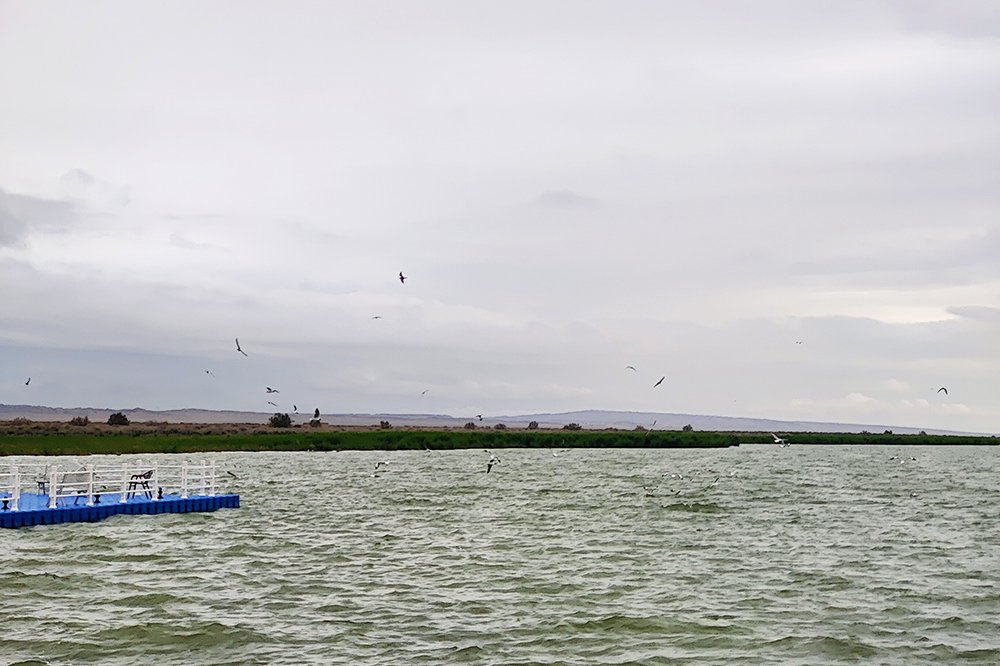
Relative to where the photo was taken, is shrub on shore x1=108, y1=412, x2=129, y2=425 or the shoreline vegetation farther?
shrub on shore x1=108, y1=412, x2=129, y2=425

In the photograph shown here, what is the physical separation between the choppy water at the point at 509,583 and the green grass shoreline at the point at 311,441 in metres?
39.5

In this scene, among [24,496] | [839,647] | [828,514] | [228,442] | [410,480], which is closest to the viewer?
[839,647]

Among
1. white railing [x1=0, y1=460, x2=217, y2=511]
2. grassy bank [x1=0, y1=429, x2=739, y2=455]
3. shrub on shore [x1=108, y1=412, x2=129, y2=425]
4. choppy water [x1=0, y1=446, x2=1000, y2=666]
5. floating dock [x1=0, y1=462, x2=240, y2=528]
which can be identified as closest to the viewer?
choppy water [x1=0, y1=446, x2=1000, y2=666]

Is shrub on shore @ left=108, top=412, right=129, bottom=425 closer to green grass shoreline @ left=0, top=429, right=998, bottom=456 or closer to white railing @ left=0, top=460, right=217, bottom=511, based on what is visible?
green grass shoreline @ left=0, top=429, right=998, bottom=456

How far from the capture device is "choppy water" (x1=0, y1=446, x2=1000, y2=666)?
61.9ft

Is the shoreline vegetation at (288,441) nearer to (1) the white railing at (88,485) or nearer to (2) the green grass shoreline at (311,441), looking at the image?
(2) the green grass shoreline at (311,441)

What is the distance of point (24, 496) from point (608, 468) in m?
47.0

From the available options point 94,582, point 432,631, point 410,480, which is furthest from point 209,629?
point 410,480

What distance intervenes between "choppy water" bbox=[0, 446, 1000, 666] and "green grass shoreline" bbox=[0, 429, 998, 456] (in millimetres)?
39538

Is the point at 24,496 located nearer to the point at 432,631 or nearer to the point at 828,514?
the point at 432,631

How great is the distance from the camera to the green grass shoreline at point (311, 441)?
8188 centimetres

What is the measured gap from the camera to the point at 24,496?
3869 centimetres

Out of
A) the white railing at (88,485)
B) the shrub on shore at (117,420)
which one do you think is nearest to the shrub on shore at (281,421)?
the shrub on shore at (117,420)

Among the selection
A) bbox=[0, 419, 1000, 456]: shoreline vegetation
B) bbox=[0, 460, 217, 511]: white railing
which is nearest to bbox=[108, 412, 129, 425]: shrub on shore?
bbox=[0, 419, 1000, 456]: shoreline vegetation
